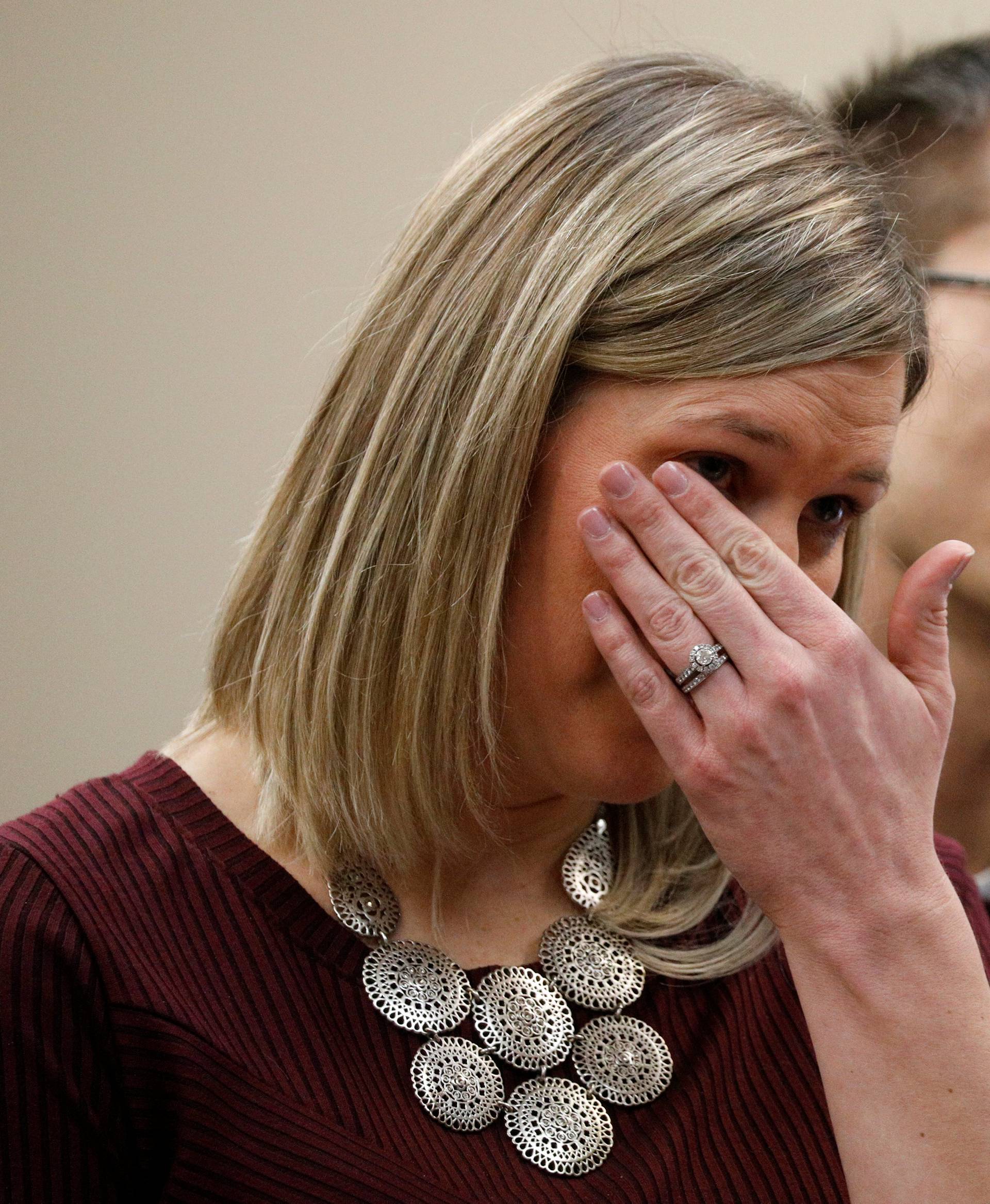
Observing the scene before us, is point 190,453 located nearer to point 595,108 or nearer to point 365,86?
point 365,86

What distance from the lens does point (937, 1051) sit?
3.39ft

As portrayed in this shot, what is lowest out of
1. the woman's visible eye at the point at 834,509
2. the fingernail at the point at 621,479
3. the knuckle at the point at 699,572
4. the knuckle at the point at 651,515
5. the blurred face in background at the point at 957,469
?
the blurred face in background at the point at 957,469

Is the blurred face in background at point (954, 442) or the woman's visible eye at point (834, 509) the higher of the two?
the woman's visible eye at point (834, 509)

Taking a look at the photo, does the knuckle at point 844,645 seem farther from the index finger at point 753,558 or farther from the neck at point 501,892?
the neck at point 501,892

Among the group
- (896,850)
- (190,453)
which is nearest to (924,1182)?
(896,850)

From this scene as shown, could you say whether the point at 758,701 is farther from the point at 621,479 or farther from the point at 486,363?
the point at 486,363

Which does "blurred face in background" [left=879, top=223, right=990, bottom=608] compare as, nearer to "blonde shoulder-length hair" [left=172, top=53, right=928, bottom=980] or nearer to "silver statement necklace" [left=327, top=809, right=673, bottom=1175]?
"blonde shoulder-length hair" [left=172, top=53, right=928, bottom=980]

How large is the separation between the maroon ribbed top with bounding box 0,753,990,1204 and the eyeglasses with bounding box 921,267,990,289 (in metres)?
0.99

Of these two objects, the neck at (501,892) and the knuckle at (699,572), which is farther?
the neck at (501,892)

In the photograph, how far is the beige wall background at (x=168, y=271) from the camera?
1.75m

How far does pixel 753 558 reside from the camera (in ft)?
3.43

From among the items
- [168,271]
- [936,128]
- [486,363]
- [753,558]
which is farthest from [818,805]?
[168,271]

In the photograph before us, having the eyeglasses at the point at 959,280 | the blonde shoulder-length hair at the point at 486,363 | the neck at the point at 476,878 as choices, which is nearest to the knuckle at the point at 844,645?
the blonde shoulder-length hair at the point at 486,363

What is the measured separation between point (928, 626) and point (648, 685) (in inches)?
11.4
